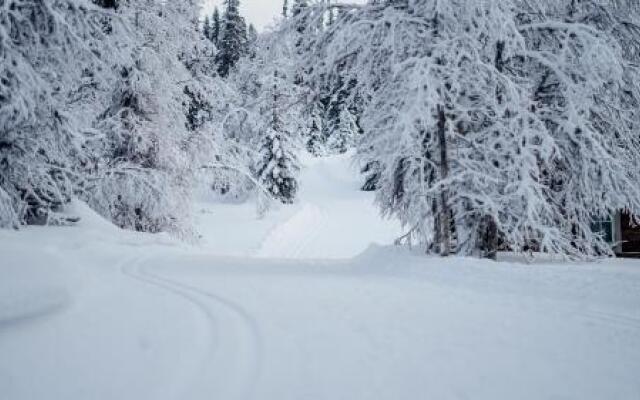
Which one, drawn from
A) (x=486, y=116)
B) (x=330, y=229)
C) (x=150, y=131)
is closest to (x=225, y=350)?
(x=486, y=116)

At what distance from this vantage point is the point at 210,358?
15.4ft

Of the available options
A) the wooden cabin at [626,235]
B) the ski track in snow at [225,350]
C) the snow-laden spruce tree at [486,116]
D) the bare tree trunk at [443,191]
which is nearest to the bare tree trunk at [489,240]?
the snow-laden spruce tree at [486,116]

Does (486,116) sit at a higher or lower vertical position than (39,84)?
lower

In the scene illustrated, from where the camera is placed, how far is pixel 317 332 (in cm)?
555

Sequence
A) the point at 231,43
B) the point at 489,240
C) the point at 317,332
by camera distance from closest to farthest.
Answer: the point at 317,332 < the point at 489,240 < the point at 231,43

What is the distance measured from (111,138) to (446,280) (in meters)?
12.3

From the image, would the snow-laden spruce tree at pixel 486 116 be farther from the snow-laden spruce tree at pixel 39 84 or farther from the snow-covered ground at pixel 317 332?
the snow-laden spruce tree at pixel 39 84

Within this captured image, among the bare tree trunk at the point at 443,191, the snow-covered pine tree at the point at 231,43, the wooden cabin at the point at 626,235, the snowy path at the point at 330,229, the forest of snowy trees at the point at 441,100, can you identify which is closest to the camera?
the forest of snowy trees at the point at 441,100

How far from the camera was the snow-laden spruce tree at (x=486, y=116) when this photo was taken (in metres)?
9.51

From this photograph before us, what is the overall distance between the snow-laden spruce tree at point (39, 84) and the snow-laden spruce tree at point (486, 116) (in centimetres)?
477

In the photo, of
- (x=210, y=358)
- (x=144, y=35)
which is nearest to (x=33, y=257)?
(x=210, y=358)

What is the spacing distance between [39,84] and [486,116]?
902 centimetres

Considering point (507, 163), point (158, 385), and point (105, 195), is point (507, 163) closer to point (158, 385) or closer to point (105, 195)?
point (158, 385)

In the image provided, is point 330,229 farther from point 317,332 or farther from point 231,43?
point 231,43
